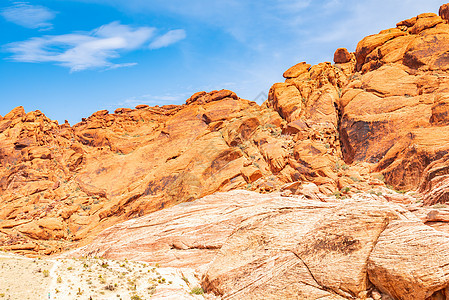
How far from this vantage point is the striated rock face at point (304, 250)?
13.0 metres

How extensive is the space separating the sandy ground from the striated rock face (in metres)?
1.64

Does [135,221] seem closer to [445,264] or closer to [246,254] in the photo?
[246,254]

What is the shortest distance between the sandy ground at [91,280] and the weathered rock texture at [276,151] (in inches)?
443

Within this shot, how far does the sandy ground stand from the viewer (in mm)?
16984

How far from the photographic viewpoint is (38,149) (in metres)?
51.8

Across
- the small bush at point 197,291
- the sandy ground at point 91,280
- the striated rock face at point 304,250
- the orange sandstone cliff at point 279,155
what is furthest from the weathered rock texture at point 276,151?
the small bush at point 197,291

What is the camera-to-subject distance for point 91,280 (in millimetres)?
18859

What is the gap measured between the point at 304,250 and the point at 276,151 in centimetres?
1973

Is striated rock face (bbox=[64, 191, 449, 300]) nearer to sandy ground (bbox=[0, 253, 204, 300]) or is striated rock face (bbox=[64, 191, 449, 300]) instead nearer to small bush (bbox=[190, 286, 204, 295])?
small bush (bbox=[190, 286, 204, 295])

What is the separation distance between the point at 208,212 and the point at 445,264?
16.8 m

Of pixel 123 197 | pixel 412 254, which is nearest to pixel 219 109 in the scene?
pixel 123 197

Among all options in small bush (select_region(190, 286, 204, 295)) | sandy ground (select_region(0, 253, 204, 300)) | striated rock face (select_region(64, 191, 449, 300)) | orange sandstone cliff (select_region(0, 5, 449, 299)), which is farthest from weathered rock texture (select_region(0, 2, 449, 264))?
small bush (select_region(190, 286, 204, 295))

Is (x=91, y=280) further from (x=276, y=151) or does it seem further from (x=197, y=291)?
(x=276, y=151)

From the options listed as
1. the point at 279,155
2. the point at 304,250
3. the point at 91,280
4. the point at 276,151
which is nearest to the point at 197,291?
the point at 91,280
